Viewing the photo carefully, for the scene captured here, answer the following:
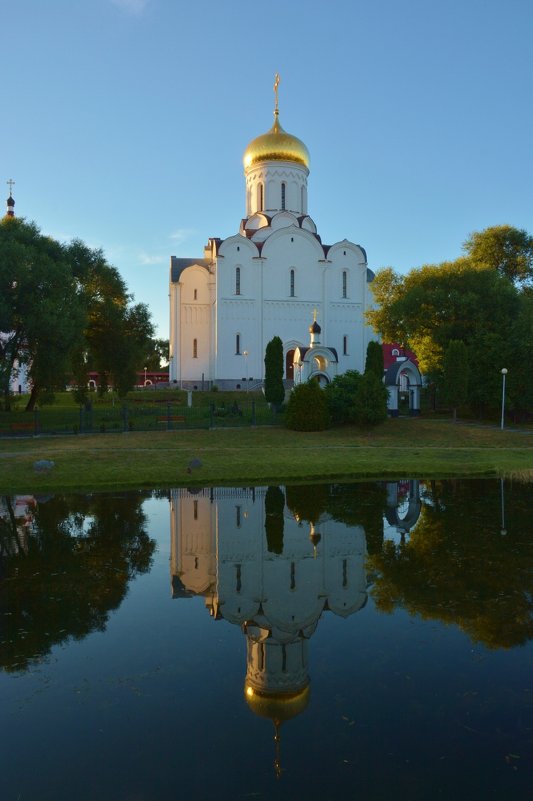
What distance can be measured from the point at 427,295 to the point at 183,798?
29243mm

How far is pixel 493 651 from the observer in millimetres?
6012

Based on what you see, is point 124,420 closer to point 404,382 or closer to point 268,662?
point 404,382

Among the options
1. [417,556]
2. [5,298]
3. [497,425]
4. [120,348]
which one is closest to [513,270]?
[497,425]

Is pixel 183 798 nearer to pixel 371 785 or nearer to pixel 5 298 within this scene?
pixel 371 785

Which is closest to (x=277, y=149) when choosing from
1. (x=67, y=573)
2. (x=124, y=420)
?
(x=124, y=420)

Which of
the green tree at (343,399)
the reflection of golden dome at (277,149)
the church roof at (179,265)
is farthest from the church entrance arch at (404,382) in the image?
the reflection of golden dome at (277,149)

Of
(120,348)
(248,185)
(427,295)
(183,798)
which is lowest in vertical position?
(183,798)

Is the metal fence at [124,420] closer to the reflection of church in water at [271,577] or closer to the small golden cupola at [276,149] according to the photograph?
the reflection of church in water at [271,577]

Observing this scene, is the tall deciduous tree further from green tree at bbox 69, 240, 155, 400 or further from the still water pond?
the still water pond

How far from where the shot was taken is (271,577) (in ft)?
27.1

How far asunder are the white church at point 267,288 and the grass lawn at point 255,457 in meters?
18.9

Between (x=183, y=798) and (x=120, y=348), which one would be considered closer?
(x=183, y=798)

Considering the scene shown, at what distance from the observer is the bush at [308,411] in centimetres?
2492

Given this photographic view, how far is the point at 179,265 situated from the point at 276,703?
42.4 metres
